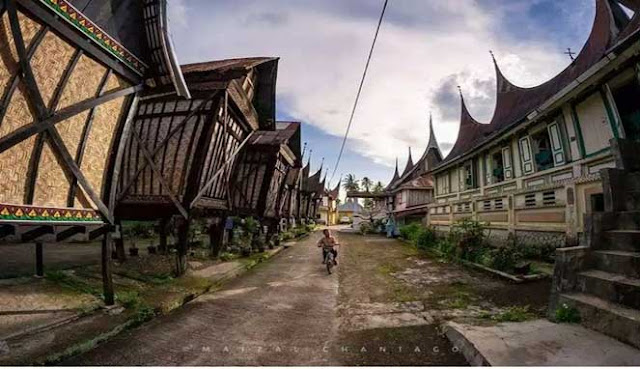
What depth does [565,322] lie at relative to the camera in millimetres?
3848

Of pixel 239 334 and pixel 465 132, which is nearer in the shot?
pixel 239 334

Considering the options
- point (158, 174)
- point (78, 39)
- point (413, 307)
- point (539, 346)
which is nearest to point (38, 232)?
point (78, 39)

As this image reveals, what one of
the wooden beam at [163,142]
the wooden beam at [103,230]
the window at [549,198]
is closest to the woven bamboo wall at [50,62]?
the wooden beam at [103,230]

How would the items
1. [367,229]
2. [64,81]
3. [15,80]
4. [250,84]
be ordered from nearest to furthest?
[15,80] → [64,81] → [250,84] → [367,229]

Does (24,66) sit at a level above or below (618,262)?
above

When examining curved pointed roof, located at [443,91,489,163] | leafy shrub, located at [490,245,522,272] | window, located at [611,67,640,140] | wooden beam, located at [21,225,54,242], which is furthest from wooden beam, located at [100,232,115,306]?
curved pointed roof, located at [443,91,489,163]

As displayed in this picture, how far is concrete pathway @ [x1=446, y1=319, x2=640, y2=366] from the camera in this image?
9.23ft

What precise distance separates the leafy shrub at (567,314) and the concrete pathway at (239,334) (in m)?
2.74

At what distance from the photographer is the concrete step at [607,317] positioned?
3002 mm

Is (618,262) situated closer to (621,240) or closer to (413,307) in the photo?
(621,240)

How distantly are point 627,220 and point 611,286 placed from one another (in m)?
1.35

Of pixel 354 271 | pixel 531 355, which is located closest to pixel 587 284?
pixel 531 355

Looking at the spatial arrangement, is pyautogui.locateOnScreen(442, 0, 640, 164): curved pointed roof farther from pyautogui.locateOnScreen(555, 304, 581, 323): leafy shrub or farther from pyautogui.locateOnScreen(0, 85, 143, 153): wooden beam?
pyautogui.locateOnScreen(0, 85, 143, 153): wooden beam

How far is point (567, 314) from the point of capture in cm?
387
